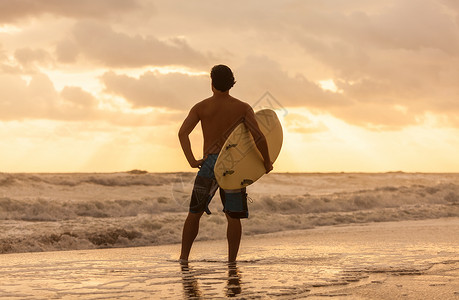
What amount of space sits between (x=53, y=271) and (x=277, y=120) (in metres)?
2.69

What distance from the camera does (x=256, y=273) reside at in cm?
558

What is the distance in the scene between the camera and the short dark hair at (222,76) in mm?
6211

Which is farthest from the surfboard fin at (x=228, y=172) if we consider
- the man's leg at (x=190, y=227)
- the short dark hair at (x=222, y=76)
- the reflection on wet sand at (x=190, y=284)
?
the reflection on wet sand at (x=190, y=284)

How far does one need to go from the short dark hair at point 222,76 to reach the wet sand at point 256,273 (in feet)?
5.85

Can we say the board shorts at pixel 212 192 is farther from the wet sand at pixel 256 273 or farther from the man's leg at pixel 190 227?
the wet sand at pixel 256 273

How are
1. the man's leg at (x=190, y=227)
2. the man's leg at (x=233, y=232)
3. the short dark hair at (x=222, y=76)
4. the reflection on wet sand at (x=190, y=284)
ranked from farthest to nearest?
the man's leg at (x=190, y=227)
the man's leg at (x=233, y=232)
the short dark hair at (x=222, y=76)
the reflection on wet sand at (x=190, y=284)

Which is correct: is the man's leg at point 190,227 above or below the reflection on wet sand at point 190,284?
above

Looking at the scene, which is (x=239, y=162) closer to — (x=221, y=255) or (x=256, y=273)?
(x=256, y=273)

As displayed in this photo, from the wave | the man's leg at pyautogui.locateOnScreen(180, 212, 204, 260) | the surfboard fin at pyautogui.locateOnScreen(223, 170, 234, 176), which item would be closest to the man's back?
the surfboard fin at pyautogui.locateOnScreen(223, 170, 234, 176)

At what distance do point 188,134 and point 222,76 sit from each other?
0.67 m

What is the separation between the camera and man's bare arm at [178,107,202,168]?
615cm

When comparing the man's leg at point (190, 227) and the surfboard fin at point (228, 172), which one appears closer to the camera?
the surfboard fin at point (228, 172)

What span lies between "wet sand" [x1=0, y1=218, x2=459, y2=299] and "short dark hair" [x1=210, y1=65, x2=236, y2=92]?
5.85 ft

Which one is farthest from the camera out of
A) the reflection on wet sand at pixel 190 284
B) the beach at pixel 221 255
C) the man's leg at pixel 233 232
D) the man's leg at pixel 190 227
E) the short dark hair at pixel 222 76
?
the man's leg at pixel 190 227
